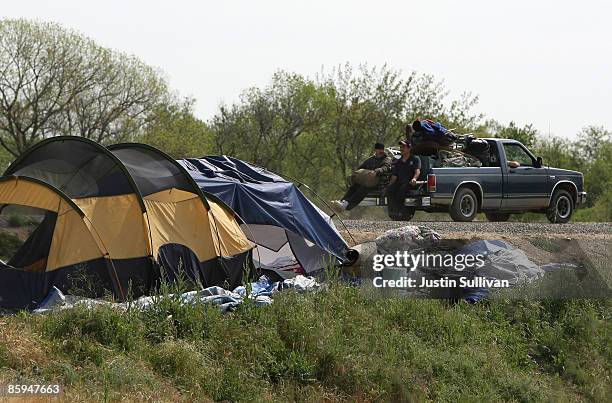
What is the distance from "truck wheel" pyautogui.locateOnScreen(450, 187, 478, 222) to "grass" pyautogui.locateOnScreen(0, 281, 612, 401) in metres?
5.73

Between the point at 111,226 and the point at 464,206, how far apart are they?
10160 mm

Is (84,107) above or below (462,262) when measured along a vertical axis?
above

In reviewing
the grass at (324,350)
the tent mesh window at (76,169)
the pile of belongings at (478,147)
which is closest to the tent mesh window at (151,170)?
the tent mesh window at (76,169)

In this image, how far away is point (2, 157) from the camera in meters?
39.5

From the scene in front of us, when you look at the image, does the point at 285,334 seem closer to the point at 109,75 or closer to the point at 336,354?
the point at 336,354

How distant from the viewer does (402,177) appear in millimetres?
20250

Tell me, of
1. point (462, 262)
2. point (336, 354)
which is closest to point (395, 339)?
point (336, 354)

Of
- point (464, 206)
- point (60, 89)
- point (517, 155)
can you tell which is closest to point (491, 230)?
point (464, 206)

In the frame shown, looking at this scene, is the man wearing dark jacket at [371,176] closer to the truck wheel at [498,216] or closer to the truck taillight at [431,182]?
the truck taillight at [431,182]

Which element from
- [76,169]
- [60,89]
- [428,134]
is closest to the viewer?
[76,169]

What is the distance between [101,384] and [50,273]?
276cm

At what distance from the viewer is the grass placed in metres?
10.2

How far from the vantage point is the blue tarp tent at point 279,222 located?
14.9 m

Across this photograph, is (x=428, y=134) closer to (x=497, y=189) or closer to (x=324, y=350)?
(x=497, y=189)
